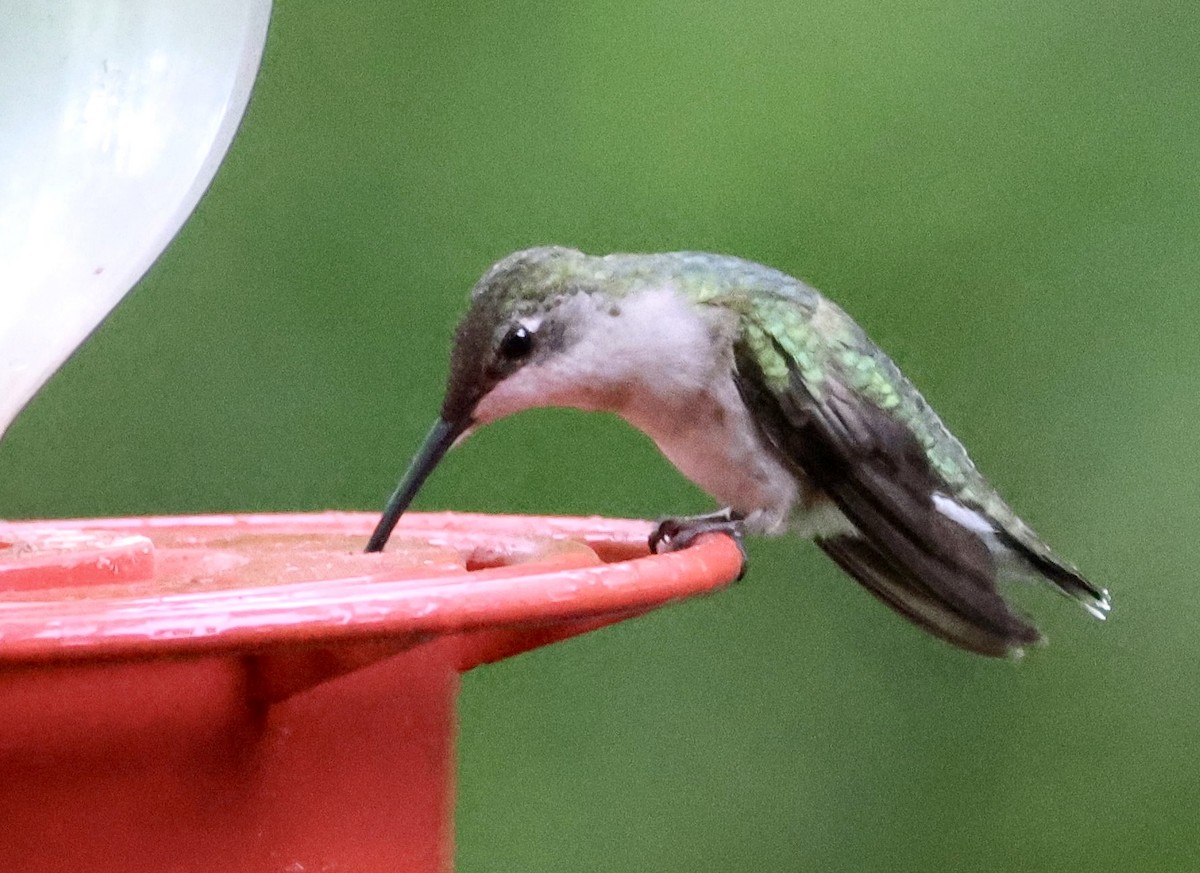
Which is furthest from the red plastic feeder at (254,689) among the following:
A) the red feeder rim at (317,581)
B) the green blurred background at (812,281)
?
the green blurred background at (812,281)

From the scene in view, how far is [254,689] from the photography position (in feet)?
2.29

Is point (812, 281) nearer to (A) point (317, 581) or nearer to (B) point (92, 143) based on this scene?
(B) point (92, 143)

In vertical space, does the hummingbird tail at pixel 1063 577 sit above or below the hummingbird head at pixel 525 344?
below

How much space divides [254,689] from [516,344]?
0.79m

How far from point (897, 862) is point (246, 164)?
1553 mm

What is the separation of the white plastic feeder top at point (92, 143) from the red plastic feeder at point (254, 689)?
0.23 meters

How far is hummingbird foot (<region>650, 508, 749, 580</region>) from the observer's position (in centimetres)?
109

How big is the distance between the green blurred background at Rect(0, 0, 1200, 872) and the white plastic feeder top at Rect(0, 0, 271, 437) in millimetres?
1117

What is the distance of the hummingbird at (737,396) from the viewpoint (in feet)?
4.84

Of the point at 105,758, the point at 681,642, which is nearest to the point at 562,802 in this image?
the point at 681,642

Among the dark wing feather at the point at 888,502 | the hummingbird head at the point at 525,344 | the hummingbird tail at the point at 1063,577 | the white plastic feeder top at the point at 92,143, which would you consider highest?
the white plastic feeder top at the point at 92,143

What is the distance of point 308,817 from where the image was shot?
0.74 meters

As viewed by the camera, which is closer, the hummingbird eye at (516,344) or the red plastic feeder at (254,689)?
the red plastic feeder at (254,689)

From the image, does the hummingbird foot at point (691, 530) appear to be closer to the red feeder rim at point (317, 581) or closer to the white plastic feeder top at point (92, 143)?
the red feeder rim at point (317, 581)
